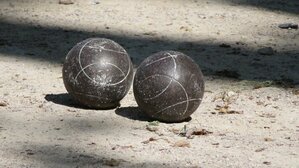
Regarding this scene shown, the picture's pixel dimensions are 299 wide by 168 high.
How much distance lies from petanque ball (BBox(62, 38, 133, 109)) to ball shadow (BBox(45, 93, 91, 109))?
31 centimetres

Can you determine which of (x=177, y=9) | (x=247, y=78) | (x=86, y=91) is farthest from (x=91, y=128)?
(x=177, y=9)

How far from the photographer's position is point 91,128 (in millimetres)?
7500

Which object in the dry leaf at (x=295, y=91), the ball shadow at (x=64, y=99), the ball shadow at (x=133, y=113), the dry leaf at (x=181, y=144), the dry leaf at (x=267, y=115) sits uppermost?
the dry leaf at (x=181, y=144)

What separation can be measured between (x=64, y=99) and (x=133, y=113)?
2.87 ft

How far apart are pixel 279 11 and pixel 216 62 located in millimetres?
2802

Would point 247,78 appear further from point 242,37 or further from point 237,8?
point 237,8

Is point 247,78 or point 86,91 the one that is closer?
point 86,91

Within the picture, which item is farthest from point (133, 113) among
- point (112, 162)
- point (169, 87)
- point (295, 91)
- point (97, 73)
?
point (295, 91)

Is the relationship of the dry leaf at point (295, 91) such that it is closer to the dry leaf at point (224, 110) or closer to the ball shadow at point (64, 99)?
the dry leaf at point (224, 110)

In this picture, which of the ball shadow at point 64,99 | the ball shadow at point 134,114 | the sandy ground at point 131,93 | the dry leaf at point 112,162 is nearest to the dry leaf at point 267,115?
the sandy ground at point 131,93

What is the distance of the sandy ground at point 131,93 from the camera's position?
269 inches

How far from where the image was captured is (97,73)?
7.79 metres

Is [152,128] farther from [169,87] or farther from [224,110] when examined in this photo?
[224,110]

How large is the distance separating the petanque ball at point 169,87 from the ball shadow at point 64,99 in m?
0.88
